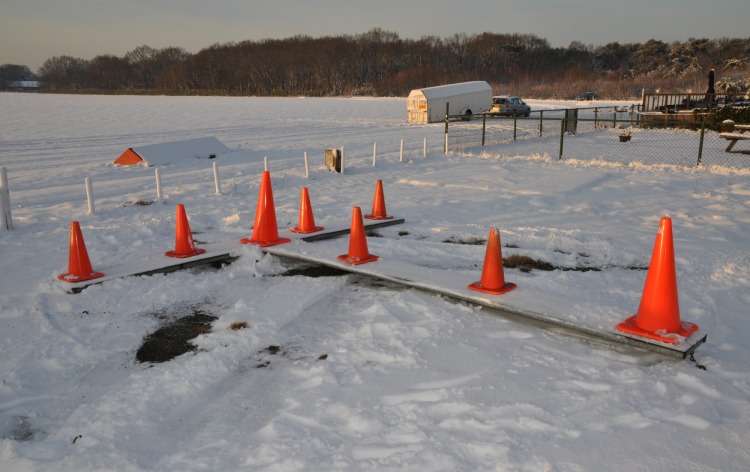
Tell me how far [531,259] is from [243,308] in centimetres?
353

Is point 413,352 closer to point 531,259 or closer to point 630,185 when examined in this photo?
point 531,259

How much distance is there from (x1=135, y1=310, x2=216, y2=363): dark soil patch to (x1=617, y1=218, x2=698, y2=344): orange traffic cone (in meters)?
3.48

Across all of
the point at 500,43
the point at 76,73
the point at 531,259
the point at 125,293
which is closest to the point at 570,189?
the point at 531,259

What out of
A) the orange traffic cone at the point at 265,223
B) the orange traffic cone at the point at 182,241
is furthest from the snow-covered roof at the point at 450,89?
the orange traffic cone at the point at 182,241

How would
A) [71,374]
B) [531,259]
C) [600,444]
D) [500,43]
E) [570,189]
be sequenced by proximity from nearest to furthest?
[600,444]
[71,374]
[531,259]
[570,189]
[500,43]

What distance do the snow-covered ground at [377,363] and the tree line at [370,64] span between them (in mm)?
91410

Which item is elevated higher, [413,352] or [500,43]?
[500,43]

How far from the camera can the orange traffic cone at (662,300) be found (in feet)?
13.8

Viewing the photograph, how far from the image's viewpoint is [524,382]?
148 inches

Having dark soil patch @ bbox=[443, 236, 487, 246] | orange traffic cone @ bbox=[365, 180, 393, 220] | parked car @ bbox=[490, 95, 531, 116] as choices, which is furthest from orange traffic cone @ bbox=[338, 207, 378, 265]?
parked car @ bbox=[490, 95, 531, 116]

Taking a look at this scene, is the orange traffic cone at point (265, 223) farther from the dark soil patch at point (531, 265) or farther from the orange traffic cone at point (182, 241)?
the dark soil patch at point (531, 265)

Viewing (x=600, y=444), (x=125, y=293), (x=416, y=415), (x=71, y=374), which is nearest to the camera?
(x=600, y=444)

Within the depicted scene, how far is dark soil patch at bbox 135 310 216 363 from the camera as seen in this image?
14.4ft

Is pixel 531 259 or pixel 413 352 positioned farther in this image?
pixel 531 259
